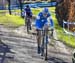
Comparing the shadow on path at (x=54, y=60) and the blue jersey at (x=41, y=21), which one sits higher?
the blue jersey at (x=41, y=21)

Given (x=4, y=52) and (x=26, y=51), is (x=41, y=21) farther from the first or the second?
(x=4, y=52)

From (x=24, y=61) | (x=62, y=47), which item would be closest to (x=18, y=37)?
(x=62, y=47)

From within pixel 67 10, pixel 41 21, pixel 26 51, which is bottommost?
pixel 26 51

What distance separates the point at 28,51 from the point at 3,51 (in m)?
0.95

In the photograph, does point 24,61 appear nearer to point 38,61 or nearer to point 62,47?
point 38,61

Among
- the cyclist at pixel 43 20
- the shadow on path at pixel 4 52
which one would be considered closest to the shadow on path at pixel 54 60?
the cyclist at pixel 43 20

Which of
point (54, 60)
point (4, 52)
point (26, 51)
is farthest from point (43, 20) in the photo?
point (4, 52)

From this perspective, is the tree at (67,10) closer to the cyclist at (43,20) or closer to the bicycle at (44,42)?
the bicycle at (44,42)

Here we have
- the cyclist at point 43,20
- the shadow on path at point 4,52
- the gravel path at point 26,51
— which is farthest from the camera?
the shadow on path at point 4,52

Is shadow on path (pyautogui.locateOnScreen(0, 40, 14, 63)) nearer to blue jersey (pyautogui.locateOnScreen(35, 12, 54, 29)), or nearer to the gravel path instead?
the gravel path

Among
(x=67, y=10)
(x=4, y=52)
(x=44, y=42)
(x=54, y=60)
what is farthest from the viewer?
(x=67, y=10)

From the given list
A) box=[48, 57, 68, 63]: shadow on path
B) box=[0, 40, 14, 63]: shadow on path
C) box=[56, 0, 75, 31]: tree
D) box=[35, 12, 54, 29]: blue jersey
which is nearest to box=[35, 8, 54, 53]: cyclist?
box=[35, 12, 54, 29]: blue jersey

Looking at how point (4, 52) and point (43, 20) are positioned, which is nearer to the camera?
point (43, 20)

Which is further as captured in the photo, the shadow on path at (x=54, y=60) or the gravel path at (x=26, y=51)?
the gravel path at (x=26, y=51)
